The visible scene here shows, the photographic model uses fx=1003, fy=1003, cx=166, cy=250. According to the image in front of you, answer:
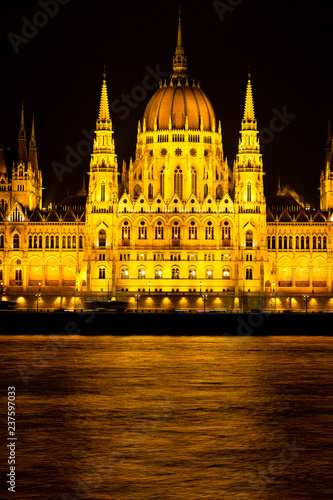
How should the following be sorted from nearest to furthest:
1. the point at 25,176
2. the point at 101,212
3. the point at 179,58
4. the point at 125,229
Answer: the point at 101,212
the point at 125,229
the point at 25,176
the point at 179,58

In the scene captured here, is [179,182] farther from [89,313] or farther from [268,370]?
[268,370]

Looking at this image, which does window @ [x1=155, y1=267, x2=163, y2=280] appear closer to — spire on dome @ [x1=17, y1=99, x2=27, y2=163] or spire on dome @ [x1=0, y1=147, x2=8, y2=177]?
spire on dome @ [x1=17, y1=99, x2=27, y2=163]

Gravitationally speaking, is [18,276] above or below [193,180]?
below

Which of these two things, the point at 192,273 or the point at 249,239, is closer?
the point at 192,273

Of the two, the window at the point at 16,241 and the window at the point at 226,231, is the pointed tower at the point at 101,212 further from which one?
the window at the point at 226,231

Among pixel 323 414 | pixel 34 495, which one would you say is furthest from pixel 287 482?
pixel 323 414

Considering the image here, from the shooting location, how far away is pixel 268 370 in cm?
6656

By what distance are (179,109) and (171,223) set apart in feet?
67.2

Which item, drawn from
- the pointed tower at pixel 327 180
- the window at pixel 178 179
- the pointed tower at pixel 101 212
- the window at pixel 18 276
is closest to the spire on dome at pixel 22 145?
the pointed tower at pixel 101 212

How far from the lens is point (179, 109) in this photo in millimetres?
140500

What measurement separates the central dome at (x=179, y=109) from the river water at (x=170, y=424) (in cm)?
6747

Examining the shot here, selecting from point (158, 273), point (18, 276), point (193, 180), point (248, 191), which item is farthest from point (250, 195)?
point (18, 276)

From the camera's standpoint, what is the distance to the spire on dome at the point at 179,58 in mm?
145000

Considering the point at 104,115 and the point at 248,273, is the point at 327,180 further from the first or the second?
the point at 104,115
